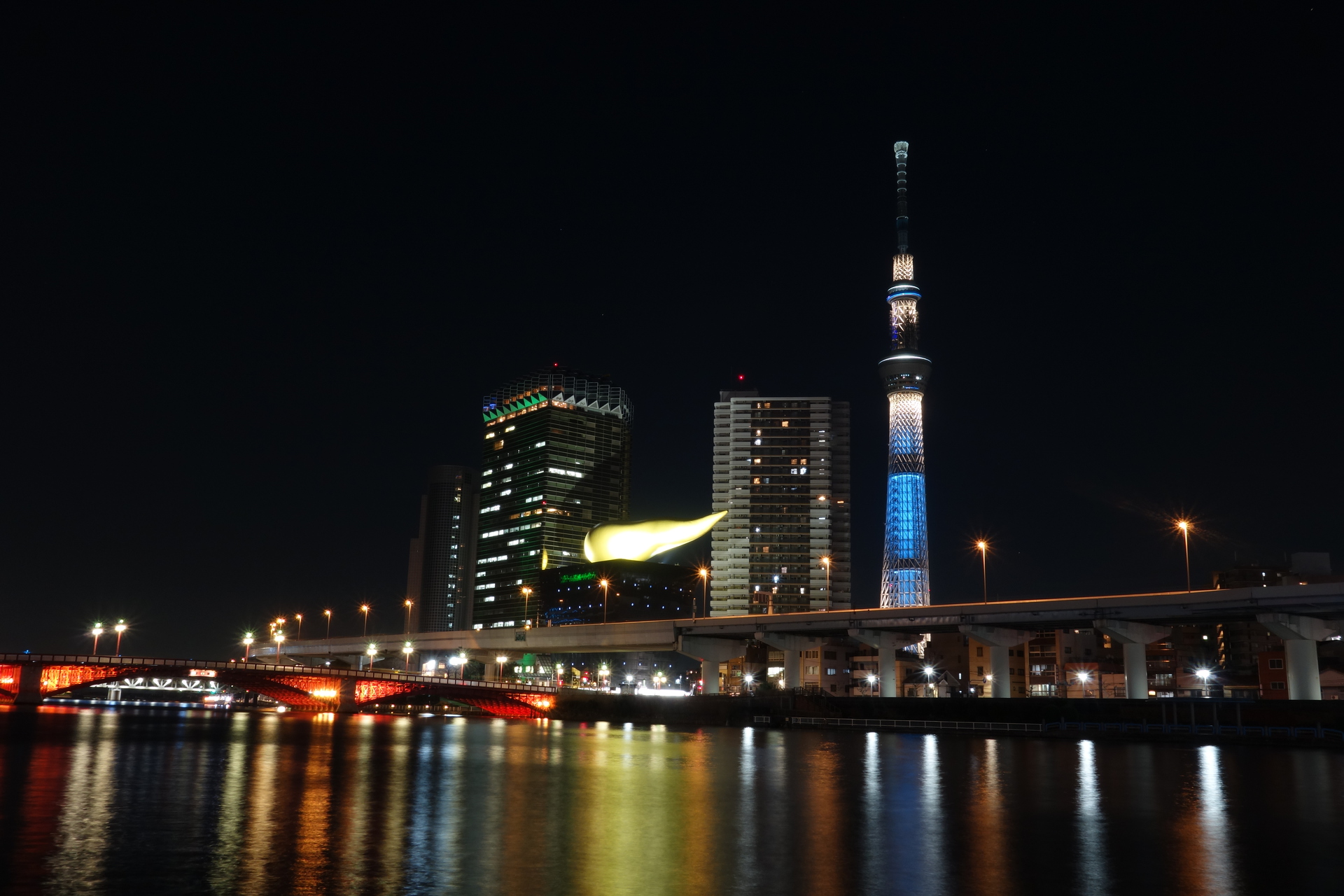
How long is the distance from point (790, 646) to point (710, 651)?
8.56 metres

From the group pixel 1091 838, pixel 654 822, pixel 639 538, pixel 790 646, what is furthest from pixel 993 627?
pixel 639 538

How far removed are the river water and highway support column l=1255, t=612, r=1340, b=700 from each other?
847 inches

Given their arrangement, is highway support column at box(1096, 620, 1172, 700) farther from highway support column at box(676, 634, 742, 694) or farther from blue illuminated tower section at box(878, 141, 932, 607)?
blue illuminated tower section at box(878, 141, 932, 607)

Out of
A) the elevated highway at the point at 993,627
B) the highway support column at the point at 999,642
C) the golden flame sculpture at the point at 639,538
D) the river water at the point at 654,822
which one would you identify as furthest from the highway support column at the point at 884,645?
the golden flame sculpture at the point at 639,538

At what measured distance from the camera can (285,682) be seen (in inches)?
4240

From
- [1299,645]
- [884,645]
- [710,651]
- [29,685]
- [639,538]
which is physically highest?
[639,538]

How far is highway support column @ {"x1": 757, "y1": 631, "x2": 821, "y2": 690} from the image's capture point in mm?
101375

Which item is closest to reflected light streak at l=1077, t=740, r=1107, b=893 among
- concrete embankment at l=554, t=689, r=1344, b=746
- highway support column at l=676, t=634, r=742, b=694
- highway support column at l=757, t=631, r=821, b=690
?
concrete embankment at l=554, t=689, r=1344, b=746

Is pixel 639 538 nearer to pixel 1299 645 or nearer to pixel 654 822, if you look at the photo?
pixel 1299 645

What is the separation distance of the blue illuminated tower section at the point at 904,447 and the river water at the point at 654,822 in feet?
383

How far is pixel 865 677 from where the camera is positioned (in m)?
145

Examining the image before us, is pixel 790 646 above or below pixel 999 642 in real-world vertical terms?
below

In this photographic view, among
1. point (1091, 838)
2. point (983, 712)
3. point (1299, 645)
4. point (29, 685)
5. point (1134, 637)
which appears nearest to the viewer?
point (1091, 838)

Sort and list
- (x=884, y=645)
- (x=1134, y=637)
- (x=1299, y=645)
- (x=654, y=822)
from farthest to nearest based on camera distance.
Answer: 1. (x=884, y=645)
2. (x=1134, y=637)
3. (x=1299, y=645)
4. (x=654, y=822)
